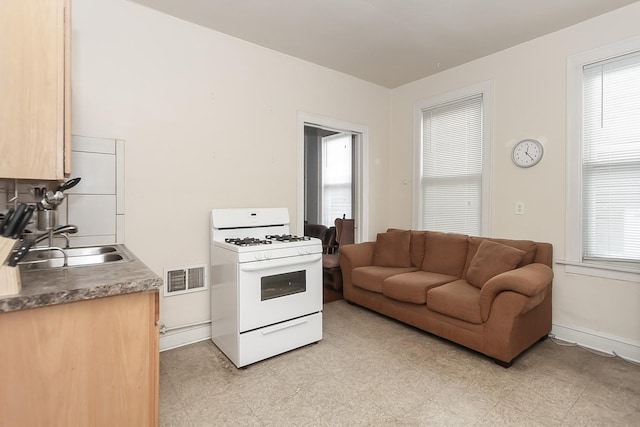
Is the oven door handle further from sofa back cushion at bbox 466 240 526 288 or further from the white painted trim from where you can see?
the white painted trim

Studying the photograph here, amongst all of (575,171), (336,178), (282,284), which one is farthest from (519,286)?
(336,178)

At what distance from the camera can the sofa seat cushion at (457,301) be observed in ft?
8.12

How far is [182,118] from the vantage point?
107 inches

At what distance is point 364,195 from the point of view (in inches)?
164

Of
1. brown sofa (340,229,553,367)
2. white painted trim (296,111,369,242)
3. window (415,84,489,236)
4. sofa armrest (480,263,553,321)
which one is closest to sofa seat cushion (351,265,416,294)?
brown sofa (340,229,553,367)

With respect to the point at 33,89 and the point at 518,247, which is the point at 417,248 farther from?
the point at 33,89

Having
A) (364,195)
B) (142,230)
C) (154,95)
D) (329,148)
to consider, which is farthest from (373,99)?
(142,230)

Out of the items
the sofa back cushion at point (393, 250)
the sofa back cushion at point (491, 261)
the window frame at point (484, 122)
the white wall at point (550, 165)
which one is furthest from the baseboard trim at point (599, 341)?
the sofa back cushion at point (393, 250)

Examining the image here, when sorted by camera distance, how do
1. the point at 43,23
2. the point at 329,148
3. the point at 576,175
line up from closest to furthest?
1. the point at 43,23
2. the point at 576,175
3. the point at 329,148

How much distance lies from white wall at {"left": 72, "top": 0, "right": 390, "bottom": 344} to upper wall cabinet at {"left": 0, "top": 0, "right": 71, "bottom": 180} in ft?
4.24

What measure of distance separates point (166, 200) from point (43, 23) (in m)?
1.61

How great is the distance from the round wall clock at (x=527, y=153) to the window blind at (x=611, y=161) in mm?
334

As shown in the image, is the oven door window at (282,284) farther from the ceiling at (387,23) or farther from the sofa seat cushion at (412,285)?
the ceiling at (387,23)

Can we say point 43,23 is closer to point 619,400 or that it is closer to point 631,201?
point 619,400
